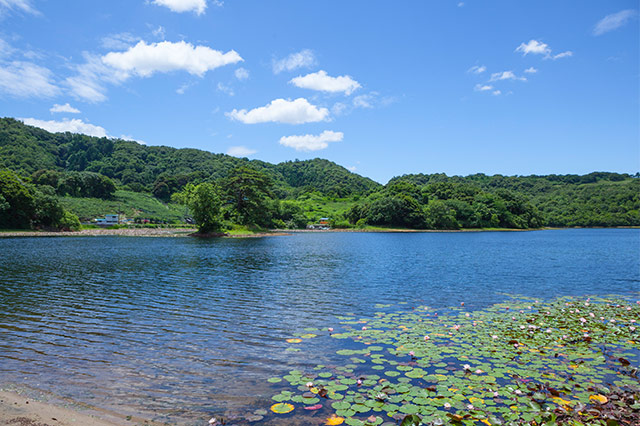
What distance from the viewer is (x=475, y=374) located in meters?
9.34

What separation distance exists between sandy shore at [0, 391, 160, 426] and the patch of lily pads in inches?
126

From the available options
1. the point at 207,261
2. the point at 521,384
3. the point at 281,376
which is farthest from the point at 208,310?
the point at 207,261

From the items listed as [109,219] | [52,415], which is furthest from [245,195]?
[52,415]

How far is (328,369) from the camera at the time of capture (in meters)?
9.96

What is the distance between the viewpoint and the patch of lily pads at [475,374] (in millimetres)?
7289

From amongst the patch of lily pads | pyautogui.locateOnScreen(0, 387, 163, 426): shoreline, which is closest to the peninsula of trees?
the patch of lily pads

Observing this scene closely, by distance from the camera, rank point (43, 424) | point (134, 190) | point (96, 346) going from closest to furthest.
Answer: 1. point (43, 424)
2. point (96, 346)
3. point (134, 190)

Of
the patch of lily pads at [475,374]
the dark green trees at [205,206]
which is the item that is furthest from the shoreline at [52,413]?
the dark green trees at [205,206]

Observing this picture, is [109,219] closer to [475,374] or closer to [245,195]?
[245,195]

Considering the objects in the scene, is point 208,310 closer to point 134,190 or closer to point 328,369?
point 328,369

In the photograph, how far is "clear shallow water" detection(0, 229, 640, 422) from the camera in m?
8.97

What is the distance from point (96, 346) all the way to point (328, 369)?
7822 mm

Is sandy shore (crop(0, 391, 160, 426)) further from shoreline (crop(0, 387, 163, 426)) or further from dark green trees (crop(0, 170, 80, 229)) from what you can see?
dark green trees (crop(0, 170, 80, 229))

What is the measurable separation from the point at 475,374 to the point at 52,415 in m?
9.58
